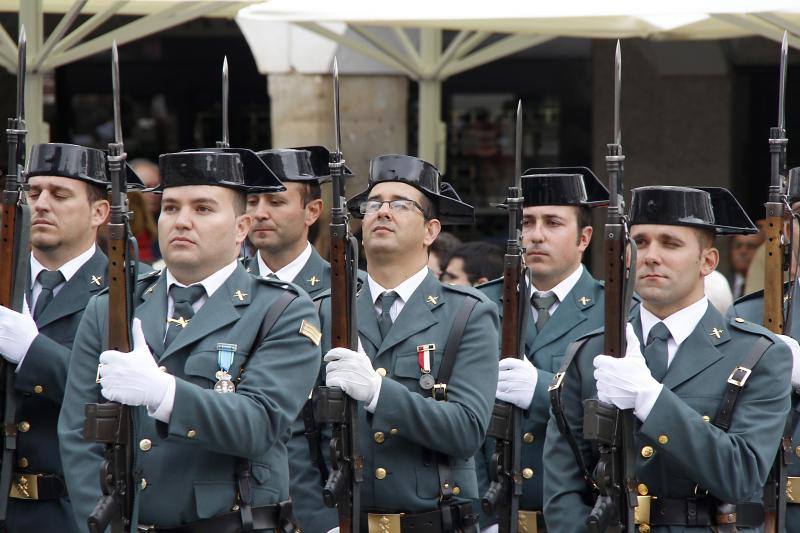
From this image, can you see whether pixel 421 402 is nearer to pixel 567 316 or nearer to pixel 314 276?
pixel 567 316

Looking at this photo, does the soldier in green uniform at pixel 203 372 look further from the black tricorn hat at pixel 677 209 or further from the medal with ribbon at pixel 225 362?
the black tricorn hat at pixel 677 209

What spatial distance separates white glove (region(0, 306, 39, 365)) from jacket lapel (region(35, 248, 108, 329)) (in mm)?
300

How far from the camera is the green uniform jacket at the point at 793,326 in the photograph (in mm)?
6203

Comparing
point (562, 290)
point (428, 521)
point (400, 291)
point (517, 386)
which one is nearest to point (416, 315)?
point (400, 291)

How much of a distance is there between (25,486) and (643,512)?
225cm

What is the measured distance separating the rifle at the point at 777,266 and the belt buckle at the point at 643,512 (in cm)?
87

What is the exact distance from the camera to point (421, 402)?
5457 millimetres

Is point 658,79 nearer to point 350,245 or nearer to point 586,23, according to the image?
point 586,23

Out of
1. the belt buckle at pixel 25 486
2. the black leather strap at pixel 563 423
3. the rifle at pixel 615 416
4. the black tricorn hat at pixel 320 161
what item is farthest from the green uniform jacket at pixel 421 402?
the black tricorn hat at pixel 320 161

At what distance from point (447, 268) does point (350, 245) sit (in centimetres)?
259

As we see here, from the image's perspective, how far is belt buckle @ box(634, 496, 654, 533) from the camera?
521cm

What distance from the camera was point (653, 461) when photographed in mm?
5250

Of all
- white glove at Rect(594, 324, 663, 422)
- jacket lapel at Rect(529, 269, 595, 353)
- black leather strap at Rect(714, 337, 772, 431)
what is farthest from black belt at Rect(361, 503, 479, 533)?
jacket lapel at Rect(529, 269, 595, 353)

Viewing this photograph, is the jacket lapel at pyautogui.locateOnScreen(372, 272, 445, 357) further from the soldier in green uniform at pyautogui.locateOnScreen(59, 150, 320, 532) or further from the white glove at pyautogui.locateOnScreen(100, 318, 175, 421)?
the white glove at pyautogui.locateOnScreen(100, 318, 175, 421)
